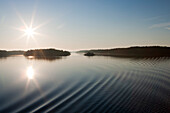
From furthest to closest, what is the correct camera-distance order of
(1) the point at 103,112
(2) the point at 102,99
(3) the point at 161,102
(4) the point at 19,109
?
(2) the point at 102,99 → (3) the point at 161,102 → (4) the point at 19,109 → (1) the point at 103,112

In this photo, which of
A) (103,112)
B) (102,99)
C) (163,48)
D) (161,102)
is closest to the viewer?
(103,112)

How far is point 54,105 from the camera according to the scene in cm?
935

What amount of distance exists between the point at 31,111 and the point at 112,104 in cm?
627

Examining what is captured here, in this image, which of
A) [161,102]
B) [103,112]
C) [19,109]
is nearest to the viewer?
[103,112]

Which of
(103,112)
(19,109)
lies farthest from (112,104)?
(19,109)

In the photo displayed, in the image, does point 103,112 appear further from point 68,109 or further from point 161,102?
point 161,102

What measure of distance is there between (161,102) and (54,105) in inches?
352

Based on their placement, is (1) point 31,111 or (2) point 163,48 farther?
(2) point 163,48

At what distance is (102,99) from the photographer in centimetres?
1037

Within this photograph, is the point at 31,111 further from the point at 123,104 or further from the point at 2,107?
the point at 123,104

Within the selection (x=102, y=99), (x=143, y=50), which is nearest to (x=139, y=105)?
(x=102, y=99)

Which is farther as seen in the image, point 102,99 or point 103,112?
point 102,99

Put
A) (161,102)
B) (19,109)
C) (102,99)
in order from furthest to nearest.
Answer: (102,99)
(161,102)
(19,109)

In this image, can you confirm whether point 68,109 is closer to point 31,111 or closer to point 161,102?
point 31,111
